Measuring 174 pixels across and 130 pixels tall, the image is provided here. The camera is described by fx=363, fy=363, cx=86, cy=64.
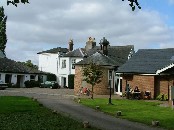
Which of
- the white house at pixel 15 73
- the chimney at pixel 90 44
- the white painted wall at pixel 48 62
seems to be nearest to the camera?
the white house at pixel 15 73

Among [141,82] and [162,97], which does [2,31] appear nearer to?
[141,82]

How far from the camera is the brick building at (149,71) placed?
39969 millimetres

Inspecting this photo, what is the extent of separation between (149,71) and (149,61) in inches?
104

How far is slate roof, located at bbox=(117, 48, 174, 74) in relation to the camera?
4097 centimetres

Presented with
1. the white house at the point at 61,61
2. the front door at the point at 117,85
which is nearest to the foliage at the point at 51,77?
the white house at the point at 61,61

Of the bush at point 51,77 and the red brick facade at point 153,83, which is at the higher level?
the bush at point 51,77

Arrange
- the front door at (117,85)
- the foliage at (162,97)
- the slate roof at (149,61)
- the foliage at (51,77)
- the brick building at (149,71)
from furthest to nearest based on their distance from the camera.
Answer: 1. the foliage at (51,77)
2. the front door at (117,85)
3. the slate roof at (149,61)
4. the brick building at (149,71)
5. the foliage at (162,97)

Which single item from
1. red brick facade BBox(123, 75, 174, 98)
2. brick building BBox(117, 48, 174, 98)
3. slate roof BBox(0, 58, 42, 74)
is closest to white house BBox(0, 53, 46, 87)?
slate roof BBox(0, 58, 42, 74)

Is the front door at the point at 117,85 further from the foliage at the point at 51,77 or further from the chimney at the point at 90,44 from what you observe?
the foliage at the point at 51,77

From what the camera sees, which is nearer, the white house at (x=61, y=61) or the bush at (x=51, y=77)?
the white house at (x=61, y=61)

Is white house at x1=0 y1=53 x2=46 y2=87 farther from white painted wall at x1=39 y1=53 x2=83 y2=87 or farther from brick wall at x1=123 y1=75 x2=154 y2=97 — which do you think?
brick wall at x1=123 y1=75 x2=154 y2=97

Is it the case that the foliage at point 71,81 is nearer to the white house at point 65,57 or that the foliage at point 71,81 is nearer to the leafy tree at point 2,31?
the white house at point 65,57

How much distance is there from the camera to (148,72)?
132ft

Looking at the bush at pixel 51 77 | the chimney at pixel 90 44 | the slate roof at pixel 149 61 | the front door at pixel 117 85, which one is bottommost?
the front door at pixel 117 85
